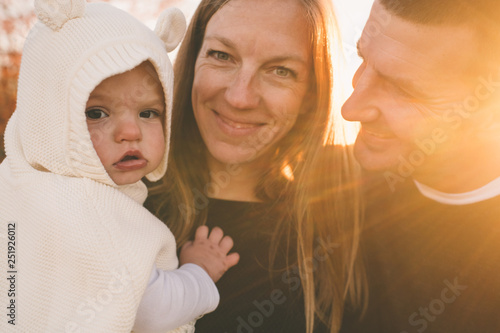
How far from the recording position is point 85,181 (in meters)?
1.51

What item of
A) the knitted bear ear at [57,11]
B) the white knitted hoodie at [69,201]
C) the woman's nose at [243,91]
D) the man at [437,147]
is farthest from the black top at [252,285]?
the knitted bear ear at [57,11]

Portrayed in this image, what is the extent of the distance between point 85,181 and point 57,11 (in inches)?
25.1

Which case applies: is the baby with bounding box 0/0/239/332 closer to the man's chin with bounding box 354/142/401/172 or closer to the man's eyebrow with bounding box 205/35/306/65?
the man's eyebrow with bounding box 205/35/306/65

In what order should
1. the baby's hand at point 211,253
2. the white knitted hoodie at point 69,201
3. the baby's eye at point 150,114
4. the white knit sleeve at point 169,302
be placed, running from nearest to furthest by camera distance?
the white knitted hoodie at point 69,201, the white knit sleeve at point 169,302, the baby's eye at point 150,114, the baby's hand at point 211,253

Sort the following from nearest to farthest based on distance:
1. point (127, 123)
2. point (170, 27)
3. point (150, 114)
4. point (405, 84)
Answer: point (127, 123), point (150, 114), point (170, 27), point (405, 84)

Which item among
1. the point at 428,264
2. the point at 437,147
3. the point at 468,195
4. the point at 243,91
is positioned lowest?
the point at 428,264

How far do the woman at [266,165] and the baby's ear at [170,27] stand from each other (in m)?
0.32

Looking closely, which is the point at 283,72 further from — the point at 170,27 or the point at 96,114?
the point at 96,114

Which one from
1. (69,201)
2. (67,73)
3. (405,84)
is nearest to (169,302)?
(69,201)

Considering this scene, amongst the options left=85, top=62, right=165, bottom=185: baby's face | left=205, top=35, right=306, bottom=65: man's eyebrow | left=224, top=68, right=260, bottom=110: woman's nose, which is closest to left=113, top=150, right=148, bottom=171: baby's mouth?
left=85, top=62, right=165, bottom=185: baby's face

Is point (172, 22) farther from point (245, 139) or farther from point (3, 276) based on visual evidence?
point (3, 276)

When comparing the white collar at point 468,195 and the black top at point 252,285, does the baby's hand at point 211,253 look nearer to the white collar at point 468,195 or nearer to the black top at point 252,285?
the black top at point 252,285

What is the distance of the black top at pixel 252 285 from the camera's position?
2.11 metres

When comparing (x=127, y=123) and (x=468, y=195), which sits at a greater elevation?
(x=127, y=123)
